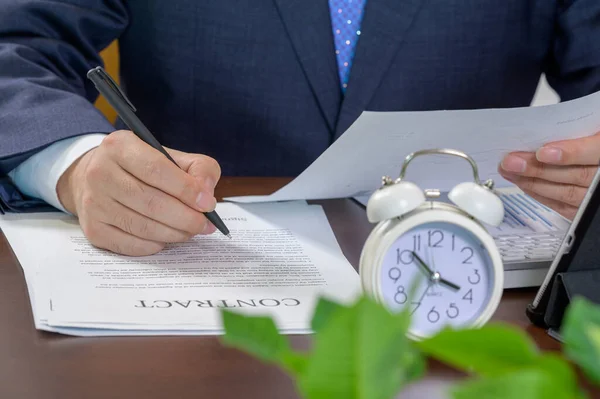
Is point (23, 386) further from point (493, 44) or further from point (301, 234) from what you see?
point (493, 44)

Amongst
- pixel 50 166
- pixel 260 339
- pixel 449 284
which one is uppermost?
pixel 260 339

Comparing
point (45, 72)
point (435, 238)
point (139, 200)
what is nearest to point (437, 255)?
point (435, 238)

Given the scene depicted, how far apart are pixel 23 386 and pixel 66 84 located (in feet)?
1.98

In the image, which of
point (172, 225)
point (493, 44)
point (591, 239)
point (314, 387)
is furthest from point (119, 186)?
point (493, 44)

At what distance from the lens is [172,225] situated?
2.36 ft

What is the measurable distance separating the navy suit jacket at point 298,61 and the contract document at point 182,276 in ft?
1.30

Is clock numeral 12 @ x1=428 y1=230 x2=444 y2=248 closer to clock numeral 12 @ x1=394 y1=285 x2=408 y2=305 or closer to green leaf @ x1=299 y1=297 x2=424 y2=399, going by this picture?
clock numeral 12 @ x1=394 y1=285 x2=408 y2=305

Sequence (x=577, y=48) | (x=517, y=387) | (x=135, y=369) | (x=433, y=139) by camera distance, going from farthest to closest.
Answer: (x=577, y=48), (x=433, y=139), (x=135, y=369), (x=517, y=387)

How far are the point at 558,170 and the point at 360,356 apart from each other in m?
0.69

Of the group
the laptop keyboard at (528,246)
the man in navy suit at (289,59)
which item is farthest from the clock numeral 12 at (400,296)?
the man in navy suit at (289,59)

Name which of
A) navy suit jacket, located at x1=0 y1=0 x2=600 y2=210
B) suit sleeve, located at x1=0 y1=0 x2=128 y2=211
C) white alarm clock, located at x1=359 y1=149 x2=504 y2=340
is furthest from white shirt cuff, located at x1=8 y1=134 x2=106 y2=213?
white alarm clock, located at x1=359 y1=149 x2=504 y2=340

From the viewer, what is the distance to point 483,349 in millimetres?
193

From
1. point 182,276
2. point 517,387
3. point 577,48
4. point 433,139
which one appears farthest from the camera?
point 577,48

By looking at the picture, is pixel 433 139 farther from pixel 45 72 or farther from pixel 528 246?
pixel 45 72
